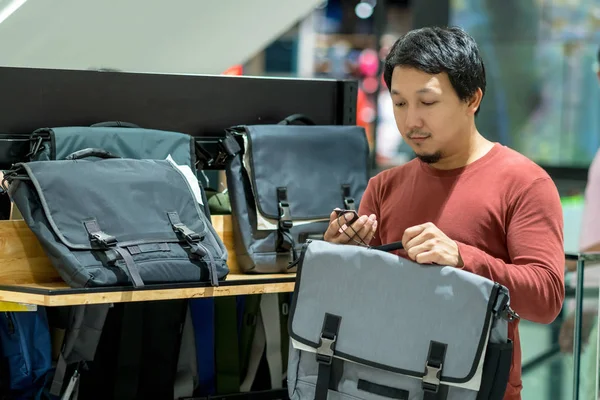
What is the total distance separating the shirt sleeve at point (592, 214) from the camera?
306 cm

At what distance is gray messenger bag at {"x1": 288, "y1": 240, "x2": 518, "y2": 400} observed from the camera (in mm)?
2002

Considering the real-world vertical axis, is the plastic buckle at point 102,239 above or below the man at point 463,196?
below

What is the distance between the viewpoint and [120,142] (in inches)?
120

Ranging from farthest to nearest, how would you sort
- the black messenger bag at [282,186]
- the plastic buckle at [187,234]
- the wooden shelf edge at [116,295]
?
the black messenger bag at [282,186]
the plastic buckle at [187,234]
the wooden shelf edge at [116,295]

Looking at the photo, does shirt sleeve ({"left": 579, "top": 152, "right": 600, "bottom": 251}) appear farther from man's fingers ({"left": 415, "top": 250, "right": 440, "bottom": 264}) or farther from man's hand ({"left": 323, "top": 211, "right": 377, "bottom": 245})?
man's fingers ({"left": 415, "top": 250, "right": 440, "bottom": 264})

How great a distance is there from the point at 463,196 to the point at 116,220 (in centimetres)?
109

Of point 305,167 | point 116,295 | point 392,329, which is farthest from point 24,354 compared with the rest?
point 392,329

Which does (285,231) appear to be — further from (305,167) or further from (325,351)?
(325,351)

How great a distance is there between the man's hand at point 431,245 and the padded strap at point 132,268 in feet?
3.09

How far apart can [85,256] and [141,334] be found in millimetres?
635

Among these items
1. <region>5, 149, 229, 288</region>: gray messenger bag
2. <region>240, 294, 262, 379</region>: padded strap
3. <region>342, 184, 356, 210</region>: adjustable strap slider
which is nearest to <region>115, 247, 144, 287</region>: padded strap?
<region>5, 149, 229, 288</region>: gray messenger bag

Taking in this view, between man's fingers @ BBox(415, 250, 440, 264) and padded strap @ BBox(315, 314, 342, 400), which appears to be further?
padded strap @ BBox(315, 314, 342, 400)

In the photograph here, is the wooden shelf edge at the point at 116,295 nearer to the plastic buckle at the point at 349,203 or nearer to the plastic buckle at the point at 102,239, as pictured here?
the plastic buckle at the point at 102,239

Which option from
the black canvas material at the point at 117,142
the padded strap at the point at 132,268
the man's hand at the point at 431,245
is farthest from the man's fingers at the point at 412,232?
the black canvas material at the point at 117,142
